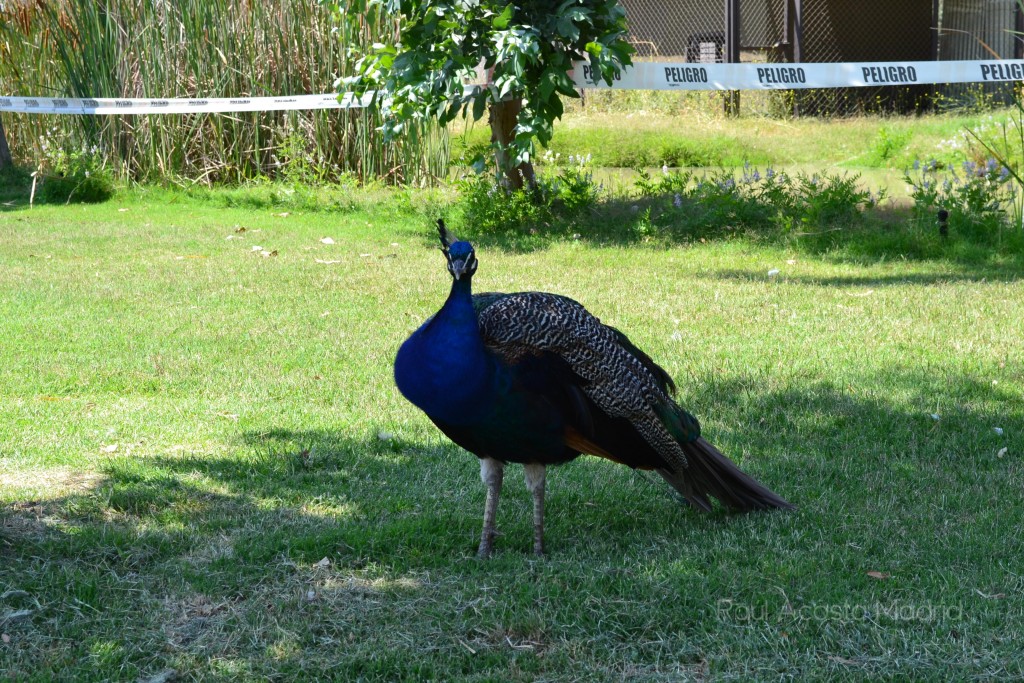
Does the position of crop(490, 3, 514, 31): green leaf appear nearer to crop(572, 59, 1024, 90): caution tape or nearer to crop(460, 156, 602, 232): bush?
crop(572, 59, 1024, 90): caution tape

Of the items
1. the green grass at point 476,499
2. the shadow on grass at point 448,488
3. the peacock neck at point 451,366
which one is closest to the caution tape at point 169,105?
the green grass at point 476,499

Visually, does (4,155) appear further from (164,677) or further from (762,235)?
(164,677)

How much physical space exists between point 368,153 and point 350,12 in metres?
2.88

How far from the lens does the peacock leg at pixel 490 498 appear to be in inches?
161

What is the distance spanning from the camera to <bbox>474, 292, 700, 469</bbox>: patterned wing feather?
383 cm

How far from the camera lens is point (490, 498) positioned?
411 centimetres

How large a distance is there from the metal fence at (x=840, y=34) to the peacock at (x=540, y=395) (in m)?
13.1

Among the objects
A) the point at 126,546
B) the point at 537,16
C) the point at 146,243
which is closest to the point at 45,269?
the point at 146,243

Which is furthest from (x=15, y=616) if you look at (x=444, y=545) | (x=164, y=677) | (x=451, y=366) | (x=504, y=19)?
(x=504, y=19)

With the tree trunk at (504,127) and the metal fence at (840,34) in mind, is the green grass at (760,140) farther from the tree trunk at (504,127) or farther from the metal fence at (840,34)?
the tree trunk at (504,127)

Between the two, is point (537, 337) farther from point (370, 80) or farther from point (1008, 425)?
point (370, 80)

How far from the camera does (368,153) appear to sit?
41.7 feet

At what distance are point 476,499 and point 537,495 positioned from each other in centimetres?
63

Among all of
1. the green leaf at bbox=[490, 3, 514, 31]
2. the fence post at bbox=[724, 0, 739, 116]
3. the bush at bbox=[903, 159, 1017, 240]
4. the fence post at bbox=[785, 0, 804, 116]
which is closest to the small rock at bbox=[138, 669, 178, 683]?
the green leaf at bbox=[490, 3, 514, 31]
